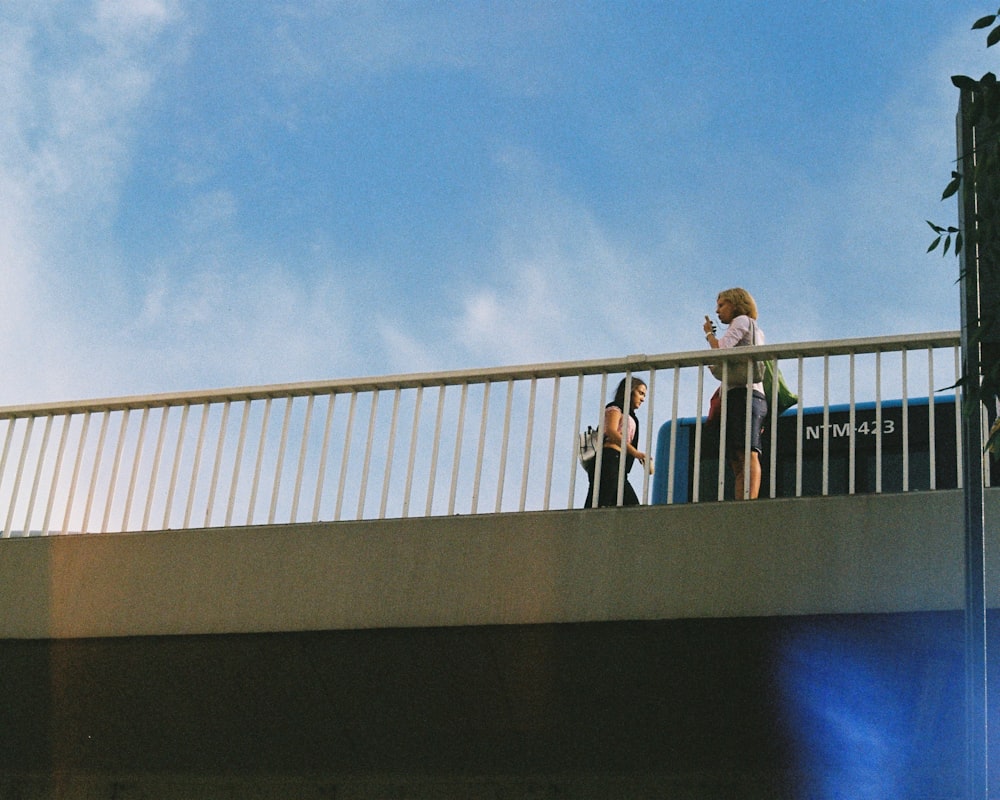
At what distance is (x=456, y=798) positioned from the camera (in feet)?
23.5

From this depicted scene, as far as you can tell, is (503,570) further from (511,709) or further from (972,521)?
(972,521)

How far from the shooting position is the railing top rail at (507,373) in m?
6.24

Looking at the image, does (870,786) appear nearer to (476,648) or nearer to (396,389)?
(476,648)

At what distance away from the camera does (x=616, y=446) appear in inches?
275

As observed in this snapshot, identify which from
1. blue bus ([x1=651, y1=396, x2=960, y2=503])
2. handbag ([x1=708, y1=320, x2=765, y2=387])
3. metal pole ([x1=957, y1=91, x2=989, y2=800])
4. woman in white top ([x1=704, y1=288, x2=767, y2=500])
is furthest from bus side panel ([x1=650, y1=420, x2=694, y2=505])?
metal pole ([x1=957, y1=91, x2=989, y2=800])

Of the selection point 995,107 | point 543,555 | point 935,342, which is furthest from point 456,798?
point 995,107

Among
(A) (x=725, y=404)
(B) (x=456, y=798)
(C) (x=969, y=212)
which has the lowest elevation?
(B) (x=456, y=798)

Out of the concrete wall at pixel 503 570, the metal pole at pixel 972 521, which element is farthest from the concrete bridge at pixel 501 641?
the metal pole at pixel 972 521

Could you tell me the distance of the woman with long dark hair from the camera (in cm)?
683

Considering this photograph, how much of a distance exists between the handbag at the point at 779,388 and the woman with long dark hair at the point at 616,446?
23.8 inches

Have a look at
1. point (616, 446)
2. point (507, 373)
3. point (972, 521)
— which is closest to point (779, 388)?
point (616, 446)

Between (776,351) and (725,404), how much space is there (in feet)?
1.08

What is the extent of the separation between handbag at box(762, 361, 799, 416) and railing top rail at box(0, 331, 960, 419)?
3.6 inches

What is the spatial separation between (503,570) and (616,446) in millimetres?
997
